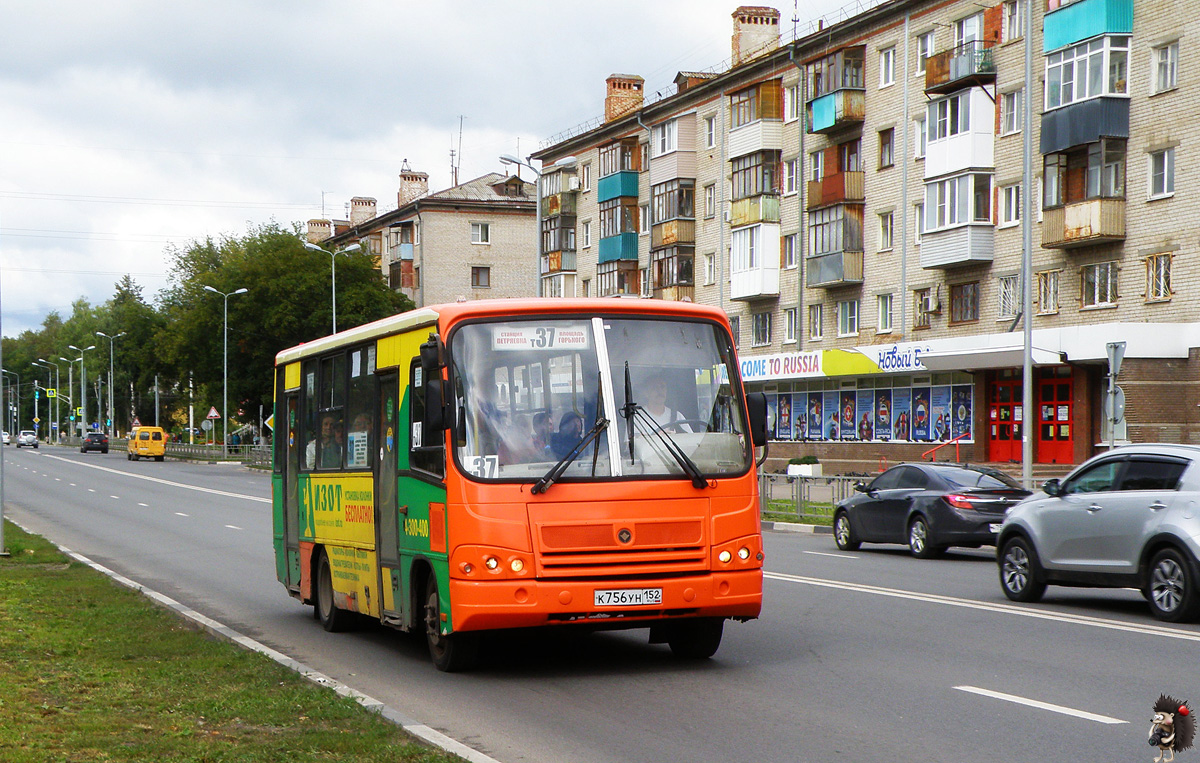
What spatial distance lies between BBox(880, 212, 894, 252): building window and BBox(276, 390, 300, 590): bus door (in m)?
37.8

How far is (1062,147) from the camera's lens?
40000 millimetres

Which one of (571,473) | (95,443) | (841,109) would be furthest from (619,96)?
(571,473)

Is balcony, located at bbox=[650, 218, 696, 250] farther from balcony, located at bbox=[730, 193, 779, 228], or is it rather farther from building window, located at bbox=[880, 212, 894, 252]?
building window, located at bbox=[880, 212, 894, 252]

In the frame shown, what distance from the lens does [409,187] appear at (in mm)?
102312

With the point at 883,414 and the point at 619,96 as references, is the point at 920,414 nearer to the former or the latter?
the point at 883,414

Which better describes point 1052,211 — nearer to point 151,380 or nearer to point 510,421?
point 510,421

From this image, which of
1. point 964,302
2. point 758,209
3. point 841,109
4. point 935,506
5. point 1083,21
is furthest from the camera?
point 758,209

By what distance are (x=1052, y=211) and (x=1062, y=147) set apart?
1.75m

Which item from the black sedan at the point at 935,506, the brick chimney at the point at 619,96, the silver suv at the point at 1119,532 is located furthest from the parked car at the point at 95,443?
the silver suv at the point at 1119,532

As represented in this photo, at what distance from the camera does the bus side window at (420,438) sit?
33.0ft

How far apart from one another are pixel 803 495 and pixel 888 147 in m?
23.6

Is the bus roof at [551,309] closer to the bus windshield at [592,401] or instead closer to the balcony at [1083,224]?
the bus windshield at [592,401]

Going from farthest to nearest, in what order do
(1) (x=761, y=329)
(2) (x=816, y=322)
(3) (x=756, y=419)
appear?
(1) (x=761, y=329) < (2) (x=816, y=322) < (3) (x=756, y=419)

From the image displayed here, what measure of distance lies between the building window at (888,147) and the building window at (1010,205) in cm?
636
